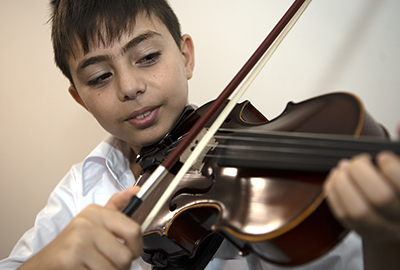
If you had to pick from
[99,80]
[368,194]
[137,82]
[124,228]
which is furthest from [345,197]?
[99,80]

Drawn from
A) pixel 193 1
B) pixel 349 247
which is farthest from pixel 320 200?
pixel 193 1

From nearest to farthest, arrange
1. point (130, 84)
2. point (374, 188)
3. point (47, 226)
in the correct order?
1. point (374, 188)
2. point (130, 84)
3. point (47, 226)

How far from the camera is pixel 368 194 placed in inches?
10.8

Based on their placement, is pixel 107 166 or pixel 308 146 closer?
pixel 308 146

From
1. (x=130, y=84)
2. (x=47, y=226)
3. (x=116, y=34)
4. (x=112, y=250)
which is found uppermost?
(x=116, y=34)

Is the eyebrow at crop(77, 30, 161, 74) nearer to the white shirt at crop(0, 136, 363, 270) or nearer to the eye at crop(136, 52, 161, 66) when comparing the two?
the eye at crop(136, 52, 161, 66)

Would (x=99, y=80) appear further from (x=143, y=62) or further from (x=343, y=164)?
(x=343, y=164)

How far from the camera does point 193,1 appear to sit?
971mm

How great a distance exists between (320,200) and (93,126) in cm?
99

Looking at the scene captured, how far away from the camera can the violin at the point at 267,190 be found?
0.33m

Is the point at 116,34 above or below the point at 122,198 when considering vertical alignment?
above

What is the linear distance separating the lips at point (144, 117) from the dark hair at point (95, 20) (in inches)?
6.7

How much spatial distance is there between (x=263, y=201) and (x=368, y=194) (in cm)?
12

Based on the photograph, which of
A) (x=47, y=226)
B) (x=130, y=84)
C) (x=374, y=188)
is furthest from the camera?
(x=47, y=226)
